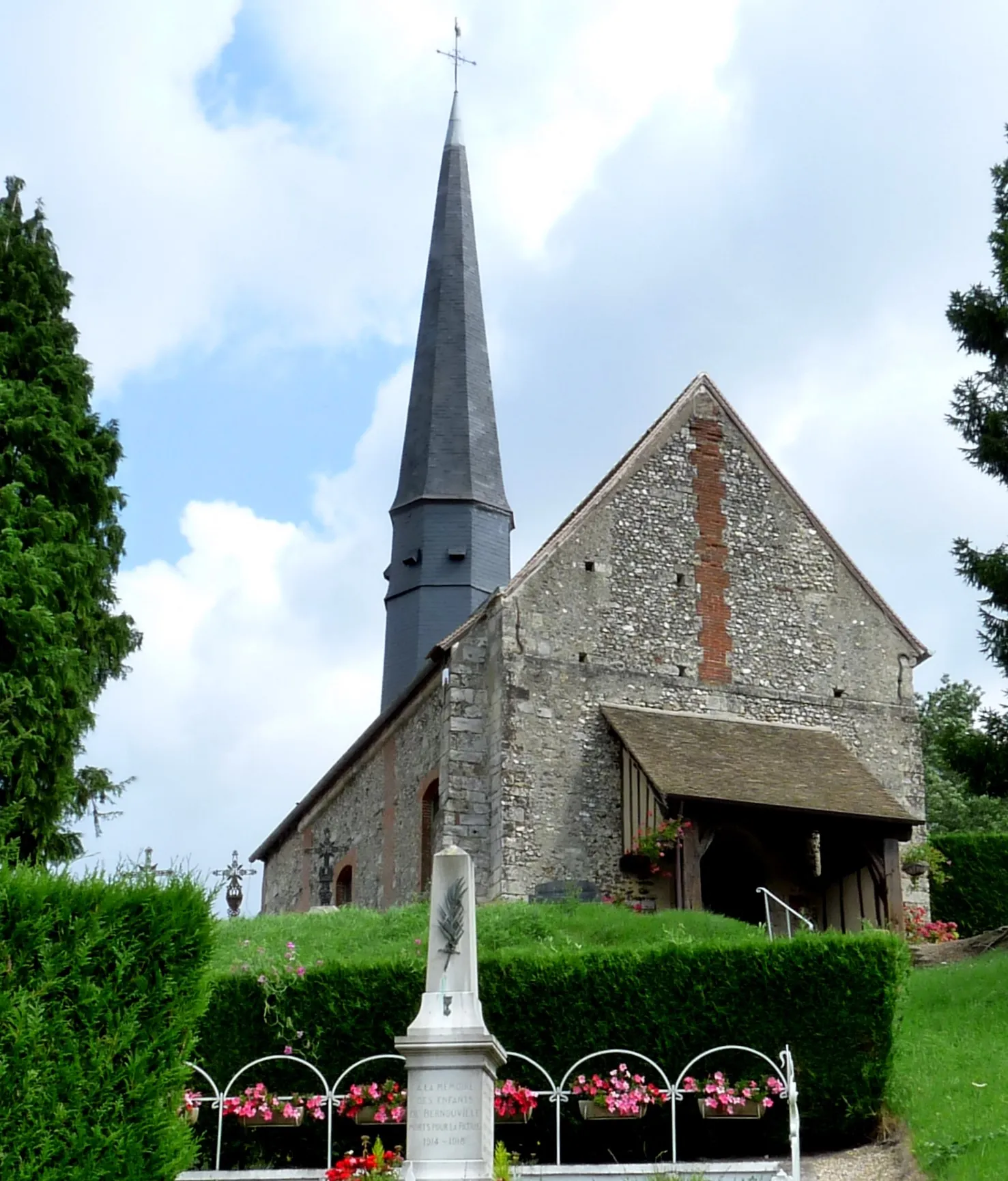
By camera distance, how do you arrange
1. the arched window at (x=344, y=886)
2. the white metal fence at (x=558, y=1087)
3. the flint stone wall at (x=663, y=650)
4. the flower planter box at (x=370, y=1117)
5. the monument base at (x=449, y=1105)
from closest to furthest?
the monument base at (x=449, y=1105) < the white metal fence at (x=558, y=1087) < the flower planter box at (x=370, y=1117) < the flint stone wall at (x=663, y=650) < the arched window at (x=344, y=886)

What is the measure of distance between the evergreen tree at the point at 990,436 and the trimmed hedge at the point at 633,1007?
4525 millimetres

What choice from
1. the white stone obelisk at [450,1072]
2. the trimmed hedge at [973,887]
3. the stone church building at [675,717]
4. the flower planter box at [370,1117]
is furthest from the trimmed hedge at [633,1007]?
the trimmed hedge at [973,887]

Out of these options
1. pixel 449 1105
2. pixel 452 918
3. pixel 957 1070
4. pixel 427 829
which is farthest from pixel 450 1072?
pixel 427 829

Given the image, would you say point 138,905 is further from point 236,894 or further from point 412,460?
point 412,460

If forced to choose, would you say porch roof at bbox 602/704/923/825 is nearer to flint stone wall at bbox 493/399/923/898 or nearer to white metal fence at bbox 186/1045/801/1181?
flint stone wall at bbox 493/399/923/898

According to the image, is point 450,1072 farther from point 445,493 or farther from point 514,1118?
point 445,493

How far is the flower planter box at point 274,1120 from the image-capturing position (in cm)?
1012

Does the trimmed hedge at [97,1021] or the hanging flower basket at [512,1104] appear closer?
the trimmed hedge at [97,1021]

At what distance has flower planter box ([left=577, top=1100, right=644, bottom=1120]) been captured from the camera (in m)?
10.1

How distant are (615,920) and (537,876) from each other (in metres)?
3.10

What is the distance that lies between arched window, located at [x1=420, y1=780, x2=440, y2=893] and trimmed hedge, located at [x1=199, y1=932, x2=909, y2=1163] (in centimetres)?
866

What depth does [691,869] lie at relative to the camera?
1680cm

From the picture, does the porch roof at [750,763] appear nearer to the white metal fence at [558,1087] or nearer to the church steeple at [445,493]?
the white metal fence at [558,1087]

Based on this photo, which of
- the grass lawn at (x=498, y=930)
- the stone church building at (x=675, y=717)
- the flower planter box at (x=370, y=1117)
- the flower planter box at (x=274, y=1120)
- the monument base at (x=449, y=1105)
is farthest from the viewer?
the stone church building at (x=675, y=717)
